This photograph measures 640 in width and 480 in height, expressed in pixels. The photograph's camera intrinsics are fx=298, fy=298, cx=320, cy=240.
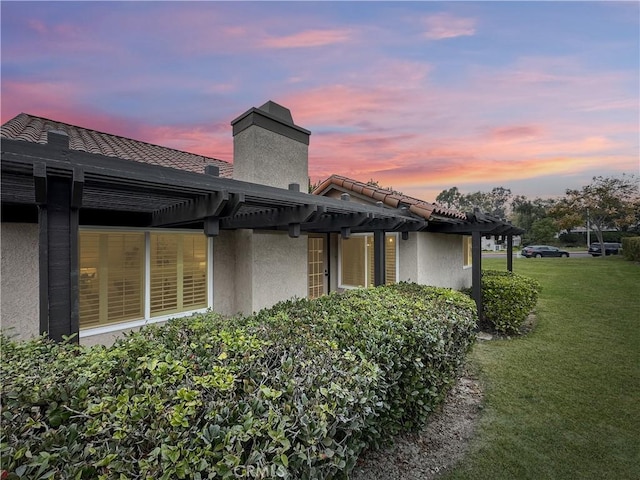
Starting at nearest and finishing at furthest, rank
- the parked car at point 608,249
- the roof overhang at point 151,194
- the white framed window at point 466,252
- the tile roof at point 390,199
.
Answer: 1. the roof overhang at point 151,194
2. the tile roof at point 390,199
3. the white framed window at point 466,252
4. the parked car at point 608,249

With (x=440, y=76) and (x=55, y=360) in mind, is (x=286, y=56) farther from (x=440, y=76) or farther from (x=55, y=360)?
(x=55, y=360)

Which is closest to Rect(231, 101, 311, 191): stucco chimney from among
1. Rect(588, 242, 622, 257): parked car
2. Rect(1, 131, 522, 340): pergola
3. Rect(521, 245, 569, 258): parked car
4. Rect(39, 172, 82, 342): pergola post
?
Rect(1, 131, 522, 340): pergola

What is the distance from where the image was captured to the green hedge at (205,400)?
187 cm

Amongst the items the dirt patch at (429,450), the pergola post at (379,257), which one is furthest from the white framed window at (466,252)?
the dirt patch at (429,450)

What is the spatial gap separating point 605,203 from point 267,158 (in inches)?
1986

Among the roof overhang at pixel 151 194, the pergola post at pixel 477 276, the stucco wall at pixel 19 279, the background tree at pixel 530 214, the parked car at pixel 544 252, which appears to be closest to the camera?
the roof overhang at pixel 151 194

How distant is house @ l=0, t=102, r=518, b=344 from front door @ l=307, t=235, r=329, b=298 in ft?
0.31

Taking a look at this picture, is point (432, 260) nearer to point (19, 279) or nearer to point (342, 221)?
point (342, 221)

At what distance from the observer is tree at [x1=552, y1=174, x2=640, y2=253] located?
39.1 metres

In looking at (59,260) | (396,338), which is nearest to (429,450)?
(396,338)

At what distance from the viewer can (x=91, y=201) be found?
18.8ft

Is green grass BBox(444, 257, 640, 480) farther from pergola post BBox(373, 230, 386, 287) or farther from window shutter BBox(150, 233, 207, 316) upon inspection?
window shutter BBox(150, 233, 207, 316)

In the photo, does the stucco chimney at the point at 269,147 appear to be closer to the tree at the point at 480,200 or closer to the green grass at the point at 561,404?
the green grass at the point at 561,404

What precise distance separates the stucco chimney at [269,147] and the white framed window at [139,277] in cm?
250
